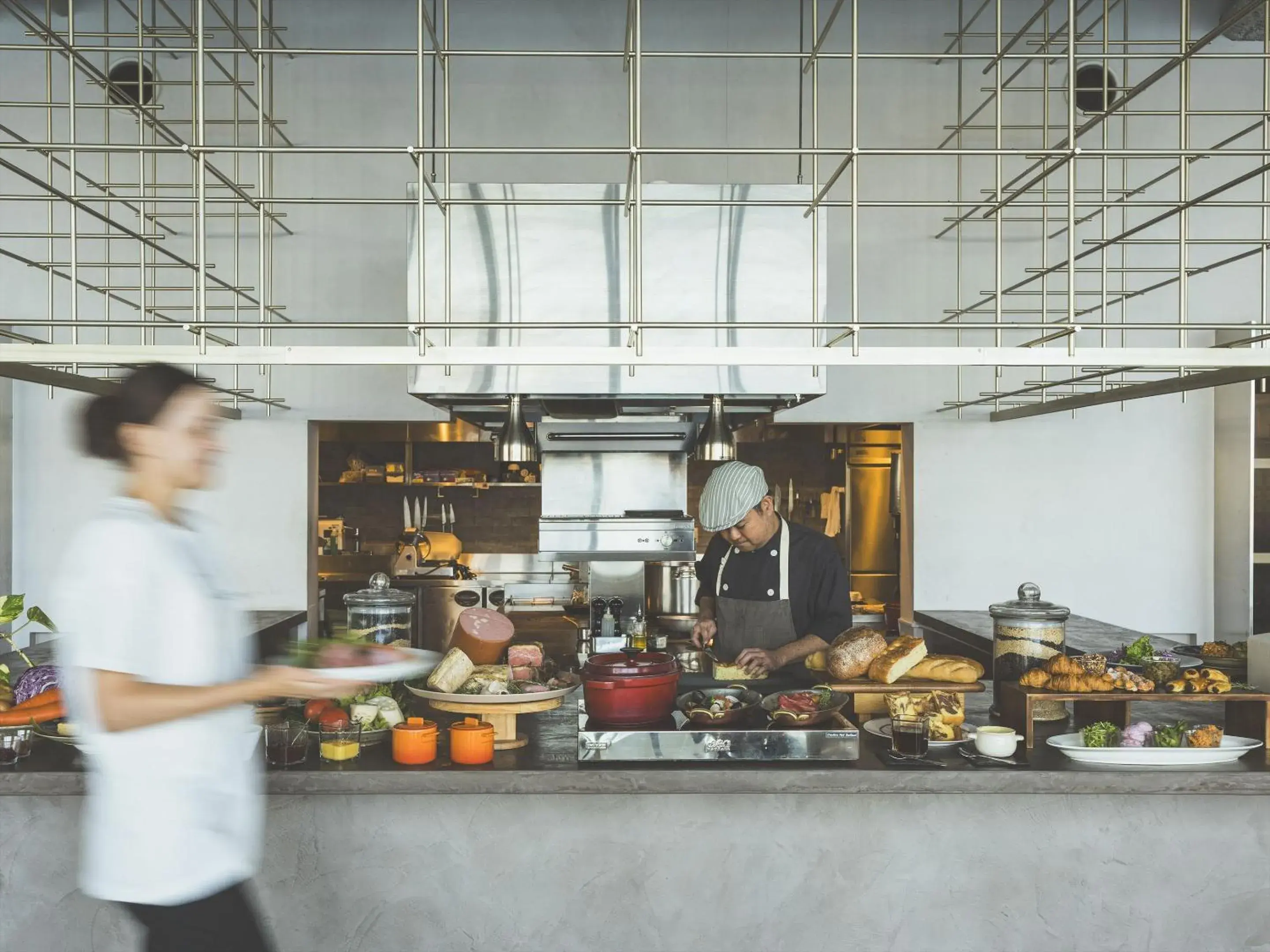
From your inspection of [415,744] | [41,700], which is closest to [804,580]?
[415,744]

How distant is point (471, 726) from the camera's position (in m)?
2.61

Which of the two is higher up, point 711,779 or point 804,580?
point 804,580

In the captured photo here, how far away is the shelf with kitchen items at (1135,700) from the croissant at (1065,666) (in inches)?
2.4

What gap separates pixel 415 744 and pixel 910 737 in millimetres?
1225

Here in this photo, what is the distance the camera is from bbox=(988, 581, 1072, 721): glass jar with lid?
2934 mm

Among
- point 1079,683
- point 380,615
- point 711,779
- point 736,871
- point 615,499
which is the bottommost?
point 736,871

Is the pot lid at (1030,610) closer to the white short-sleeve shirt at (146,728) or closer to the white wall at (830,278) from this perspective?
the white short-sleeve shirt at (146,728)

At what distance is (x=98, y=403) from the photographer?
1.78m

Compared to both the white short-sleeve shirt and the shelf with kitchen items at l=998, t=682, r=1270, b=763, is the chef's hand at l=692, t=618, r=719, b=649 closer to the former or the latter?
the shelf with kitchen items at l=998, t=682, r=1270, b=763

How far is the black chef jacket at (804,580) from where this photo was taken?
398cm

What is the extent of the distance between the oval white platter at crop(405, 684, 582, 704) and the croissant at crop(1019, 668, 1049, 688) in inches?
48.3

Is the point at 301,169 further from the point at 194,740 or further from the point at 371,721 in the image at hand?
the point at 194,740

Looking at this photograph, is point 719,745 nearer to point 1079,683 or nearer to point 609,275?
point 1079,683

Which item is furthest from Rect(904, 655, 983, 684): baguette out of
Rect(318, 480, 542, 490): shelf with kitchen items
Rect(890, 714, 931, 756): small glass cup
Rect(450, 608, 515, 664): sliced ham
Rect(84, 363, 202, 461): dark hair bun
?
Rect(318, 480, 542, 490): shelf with kitchen items
